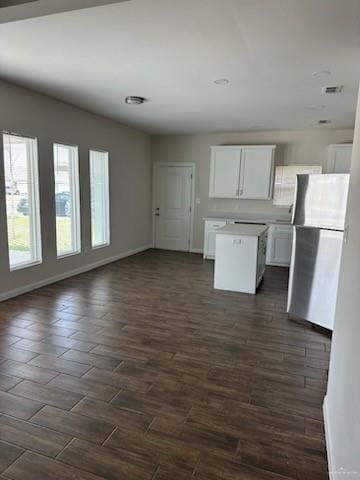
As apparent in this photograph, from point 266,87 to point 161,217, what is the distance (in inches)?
178

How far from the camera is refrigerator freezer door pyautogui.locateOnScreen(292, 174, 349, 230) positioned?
3023 millimetres

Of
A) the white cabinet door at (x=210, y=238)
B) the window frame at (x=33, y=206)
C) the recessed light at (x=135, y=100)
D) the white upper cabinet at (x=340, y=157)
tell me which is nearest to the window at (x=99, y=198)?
the window frame at (x=33, y=206)

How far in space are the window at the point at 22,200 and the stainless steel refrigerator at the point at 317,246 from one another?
11.3ft

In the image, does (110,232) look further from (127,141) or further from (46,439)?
(46,439)

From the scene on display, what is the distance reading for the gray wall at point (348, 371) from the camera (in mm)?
1246

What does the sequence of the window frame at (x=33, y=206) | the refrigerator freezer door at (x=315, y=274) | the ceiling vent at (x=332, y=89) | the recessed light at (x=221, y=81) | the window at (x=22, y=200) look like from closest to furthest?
the refrigerator freezer door at (x=315, y=274), the recessed light at (x=221, y=81), the ceiling vent at (x=332, y=89), the window at (x=22, y=200), the window frame at (x=33, y=206)

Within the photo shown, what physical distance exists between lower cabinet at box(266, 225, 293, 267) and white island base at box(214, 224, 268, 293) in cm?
174

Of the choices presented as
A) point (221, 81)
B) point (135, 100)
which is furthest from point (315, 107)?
point (135, 100)

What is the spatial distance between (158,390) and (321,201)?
92.8 inches

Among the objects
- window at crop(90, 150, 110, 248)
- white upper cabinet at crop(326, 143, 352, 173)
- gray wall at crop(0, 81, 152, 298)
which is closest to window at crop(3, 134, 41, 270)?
gray wall at crop(0, 81, 152, 298)

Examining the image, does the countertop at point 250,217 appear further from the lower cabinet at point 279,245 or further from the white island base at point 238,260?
the white island base at point 238,260

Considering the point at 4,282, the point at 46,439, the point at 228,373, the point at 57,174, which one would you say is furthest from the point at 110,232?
the point at 46,439

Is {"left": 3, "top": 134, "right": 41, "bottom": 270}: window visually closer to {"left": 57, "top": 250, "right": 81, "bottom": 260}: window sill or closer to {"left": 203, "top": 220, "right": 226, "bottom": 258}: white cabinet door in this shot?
{"left": 57, "top": 250, "right": 81, "bottom": 260}: window sill

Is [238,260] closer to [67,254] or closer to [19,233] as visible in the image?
[67,254]
